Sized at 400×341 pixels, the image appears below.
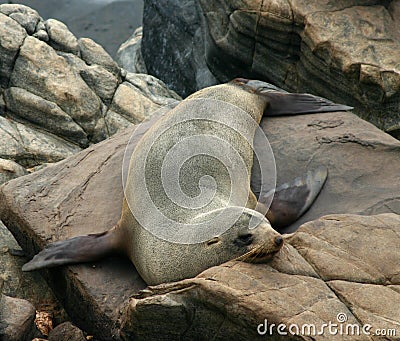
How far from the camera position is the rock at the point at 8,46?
345 inches

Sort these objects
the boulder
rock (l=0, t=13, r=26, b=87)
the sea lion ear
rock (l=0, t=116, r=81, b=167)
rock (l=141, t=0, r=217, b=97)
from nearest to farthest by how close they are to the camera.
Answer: the boulder
the sea lion ear
rock (l=0, t=116, r=81, b=167)
rock (l=0, t=13, r=26, b=87)
rock (l=141, t=0, r=217, b=97)

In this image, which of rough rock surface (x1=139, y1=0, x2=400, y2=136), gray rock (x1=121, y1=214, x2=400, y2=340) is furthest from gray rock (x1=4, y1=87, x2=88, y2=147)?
gray rock (x1=121, y1=214, x2=400, y2=340)

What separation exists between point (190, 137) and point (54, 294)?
1648 mm

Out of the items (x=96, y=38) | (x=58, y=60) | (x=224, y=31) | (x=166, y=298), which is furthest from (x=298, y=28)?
(x=96, y=38)

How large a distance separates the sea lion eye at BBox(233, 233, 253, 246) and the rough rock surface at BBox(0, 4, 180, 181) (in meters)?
4.40

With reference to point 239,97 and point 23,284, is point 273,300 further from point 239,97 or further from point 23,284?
point 239,97

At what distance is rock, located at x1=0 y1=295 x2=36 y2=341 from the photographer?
4.64m

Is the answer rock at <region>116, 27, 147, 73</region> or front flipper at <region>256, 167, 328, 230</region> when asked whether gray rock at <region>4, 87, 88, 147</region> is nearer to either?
front flipper at <region>256, 167, 328, 230</region>

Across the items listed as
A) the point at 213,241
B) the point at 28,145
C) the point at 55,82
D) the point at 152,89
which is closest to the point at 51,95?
the point at 55,82

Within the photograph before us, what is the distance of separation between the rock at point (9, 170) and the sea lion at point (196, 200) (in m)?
1.67

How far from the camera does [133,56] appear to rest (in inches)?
559

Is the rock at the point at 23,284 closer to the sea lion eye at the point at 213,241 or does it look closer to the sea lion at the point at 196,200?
the sea lion at the point at 196,200

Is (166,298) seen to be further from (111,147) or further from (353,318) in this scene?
(111,147)

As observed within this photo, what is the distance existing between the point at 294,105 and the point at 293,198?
159 centimetres
